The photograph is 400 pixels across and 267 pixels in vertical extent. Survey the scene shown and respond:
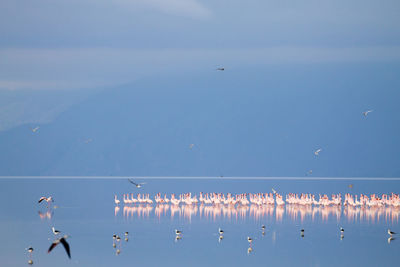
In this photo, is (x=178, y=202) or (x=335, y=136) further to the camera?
(x=335, y=136)

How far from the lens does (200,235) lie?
34.4 meters

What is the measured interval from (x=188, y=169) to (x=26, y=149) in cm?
3976

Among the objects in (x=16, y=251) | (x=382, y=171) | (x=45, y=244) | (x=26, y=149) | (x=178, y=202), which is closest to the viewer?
(x=16, y=251)

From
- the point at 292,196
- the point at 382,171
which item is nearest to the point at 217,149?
the point at 382,171

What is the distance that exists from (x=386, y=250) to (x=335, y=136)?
162m

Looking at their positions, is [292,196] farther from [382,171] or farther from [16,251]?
[382,171]

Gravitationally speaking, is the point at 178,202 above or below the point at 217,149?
below

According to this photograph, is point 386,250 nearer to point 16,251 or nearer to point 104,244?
point 104,244

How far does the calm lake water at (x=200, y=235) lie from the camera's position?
28.1 meters

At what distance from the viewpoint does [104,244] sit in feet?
103

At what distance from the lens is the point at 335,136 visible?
625 ft

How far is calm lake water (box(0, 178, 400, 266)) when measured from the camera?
1108 inches

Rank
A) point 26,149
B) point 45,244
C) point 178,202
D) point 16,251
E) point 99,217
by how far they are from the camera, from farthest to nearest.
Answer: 1. point 26,149
2. point 178,202
3. point 99,217
4. point 45,244
5. point 16,251

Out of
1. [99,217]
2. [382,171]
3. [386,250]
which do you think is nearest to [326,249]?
[386,250]
